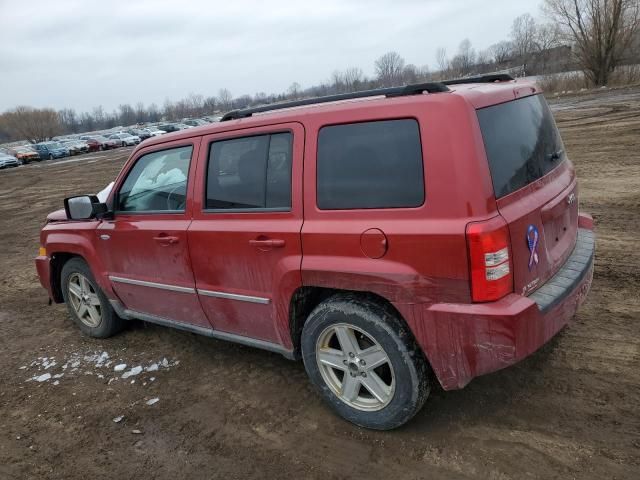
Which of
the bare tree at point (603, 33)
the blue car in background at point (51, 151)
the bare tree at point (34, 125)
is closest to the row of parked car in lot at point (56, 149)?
the blue car in background at point (51, 151)

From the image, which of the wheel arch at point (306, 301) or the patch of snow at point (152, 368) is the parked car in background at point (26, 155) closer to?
the patch of snow at point (152, 368)

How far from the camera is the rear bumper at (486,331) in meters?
2.53

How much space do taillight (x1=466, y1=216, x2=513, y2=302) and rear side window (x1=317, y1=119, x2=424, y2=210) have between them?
1.13 ft

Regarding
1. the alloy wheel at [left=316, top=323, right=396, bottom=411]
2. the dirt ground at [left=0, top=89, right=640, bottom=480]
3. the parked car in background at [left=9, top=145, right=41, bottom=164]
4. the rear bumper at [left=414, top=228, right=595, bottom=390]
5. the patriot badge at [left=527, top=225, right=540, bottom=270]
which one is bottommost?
the dirt ground at [left=0, top=89, right=640, bottom=480]

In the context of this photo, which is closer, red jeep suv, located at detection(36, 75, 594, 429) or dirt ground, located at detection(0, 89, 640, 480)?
red jeep suv, located at detection(36, 75, 594, 429)

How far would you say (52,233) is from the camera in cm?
500

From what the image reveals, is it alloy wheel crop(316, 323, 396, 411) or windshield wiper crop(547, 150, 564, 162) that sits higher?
windshield wiper crop(547, 150, 564, 162)

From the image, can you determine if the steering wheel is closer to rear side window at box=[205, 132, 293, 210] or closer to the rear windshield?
rear side window at box=[205, 132, 293, 210]

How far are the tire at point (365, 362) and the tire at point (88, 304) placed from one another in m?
2.51

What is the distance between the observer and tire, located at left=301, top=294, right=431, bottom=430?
112 inches

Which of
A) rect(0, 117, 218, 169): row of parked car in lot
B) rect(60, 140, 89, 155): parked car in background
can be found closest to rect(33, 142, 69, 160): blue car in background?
rect(0, 117, 218, 169): row of parked car in lot

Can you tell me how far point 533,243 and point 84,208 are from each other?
359 centimetres

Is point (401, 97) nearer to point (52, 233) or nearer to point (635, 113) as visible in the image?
point (52, 233)

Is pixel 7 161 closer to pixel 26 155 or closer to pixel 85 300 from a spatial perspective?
pixel 26 155
